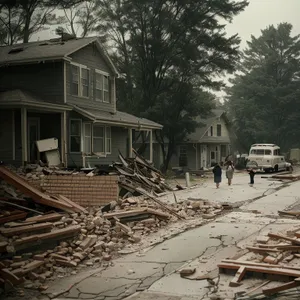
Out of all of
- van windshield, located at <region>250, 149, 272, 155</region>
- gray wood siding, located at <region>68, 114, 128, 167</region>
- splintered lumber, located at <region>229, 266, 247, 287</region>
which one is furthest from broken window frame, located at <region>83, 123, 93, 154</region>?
splintered lumber, located at <region>229, 266, 247, 287</region>

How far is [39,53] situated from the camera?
22.1 metres

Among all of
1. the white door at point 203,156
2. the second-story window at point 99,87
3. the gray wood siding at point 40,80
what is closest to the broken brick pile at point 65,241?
the gray wood siding at point 40,80

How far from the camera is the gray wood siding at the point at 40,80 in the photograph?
21555mm

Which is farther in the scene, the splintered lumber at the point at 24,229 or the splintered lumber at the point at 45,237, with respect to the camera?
the splintered lumber at the point at 24,229

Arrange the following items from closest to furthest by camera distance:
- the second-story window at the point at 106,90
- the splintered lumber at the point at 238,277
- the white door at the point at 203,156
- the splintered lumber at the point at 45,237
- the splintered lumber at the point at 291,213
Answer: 1. the splintered lumber at the point at 238,277
2. the splintered lumber at the point at 45,237
3. the splintered lumber at the point at 291,213
4. the second-story window at the point at 106,90
5. the white door at the point at 203,156

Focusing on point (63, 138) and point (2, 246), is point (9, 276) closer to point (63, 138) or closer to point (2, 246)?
point (2, 246)

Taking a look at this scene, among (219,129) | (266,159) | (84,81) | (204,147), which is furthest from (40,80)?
(219,129)

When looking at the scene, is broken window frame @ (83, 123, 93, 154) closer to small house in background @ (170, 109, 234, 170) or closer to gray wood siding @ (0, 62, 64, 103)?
gray wood siding @ (0, 62, 64, 103)

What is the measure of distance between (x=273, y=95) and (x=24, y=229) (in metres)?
46.7

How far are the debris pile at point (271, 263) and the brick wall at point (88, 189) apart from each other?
21.6 ft

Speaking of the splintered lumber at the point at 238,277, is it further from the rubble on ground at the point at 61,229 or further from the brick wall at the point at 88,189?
the brick wall at the point at 88,189

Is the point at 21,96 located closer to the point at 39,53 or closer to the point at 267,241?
the point at 39,53

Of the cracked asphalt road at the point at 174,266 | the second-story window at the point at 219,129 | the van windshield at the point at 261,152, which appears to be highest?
the second-story window at the point at 219,129

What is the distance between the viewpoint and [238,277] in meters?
6.61
